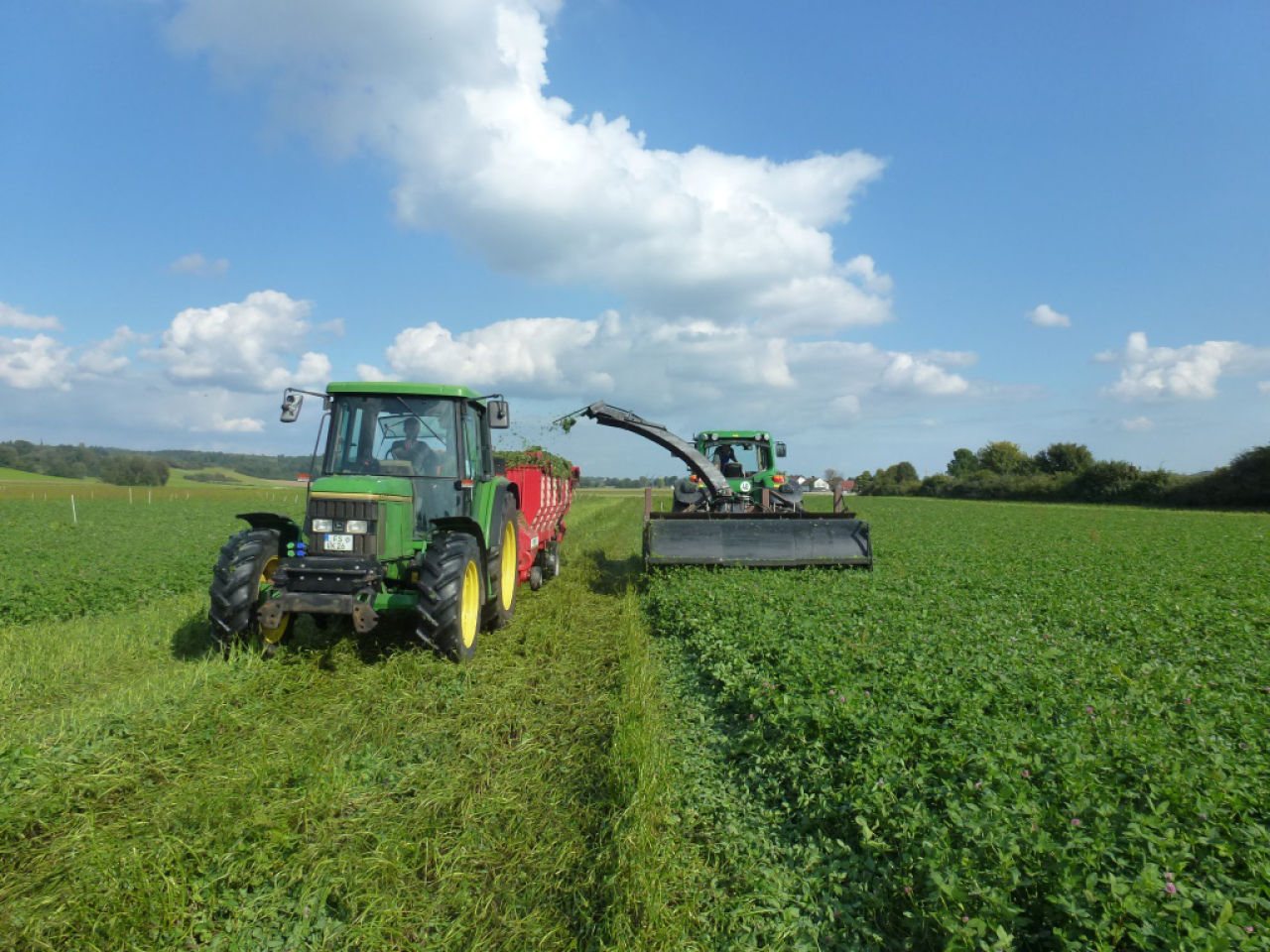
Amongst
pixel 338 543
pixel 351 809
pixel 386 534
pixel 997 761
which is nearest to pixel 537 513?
pixel 386 534

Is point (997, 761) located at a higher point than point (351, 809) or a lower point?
higher

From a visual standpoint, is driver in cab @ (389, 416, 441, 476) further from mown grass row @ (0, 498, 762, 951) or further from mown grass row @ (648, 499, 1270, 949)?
mown grass row @ (648, 499, 1270, 949)

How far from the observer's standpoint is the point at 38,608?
8.82 meters

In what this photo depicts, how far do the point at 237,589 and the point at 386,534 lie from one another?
1.30m

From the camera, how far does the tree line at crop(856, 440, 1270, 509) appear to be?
43281mm

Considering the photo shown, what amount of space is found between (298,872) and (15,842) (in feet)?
4.84

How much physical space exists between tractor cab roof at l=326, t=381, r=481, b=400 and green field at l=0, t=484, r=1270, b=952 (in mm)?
2566

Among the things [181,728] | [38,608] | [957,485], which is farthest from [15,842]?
[957,485]

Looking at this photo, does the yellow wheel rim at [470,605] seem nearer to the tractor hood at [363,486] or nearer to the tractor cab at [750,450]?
the tractor hood at [363,486]

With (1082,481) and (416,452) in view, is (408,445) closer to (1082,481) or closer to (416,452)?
(416,452)

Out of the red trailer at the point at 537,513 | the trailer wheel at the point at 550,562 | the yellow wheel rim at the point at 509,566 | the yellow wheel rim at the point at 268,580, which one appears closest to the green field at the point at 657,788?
the yellow wheel rim at the point at 268,580

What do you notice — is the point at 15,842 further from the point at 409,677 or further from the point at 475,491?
the point at 475,491

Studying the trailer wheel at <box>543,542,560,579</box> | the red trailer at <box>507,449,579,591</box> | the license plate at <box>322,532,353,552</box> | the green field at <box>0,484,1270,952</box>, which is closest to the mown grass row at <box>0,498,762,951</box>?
the green field at <box>0,484,1270,952</box>

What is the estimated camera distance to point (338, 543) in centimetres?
674
